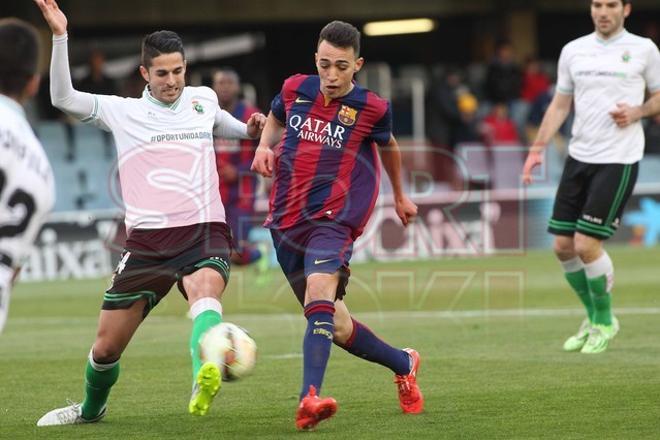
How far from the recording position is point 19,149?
17.6 feet

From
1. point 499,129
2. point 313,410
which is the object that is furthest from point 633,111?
point 499,129

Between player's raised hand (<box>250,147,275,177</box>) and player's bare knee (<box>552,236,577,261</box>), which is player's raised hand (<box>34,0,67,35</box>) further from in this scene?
player's bare knee (<box>552,236,577,261</box>)

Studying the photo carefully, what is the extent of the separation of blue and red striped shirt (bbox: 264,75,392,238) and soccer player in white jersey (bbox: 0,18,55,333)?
92.6 inches

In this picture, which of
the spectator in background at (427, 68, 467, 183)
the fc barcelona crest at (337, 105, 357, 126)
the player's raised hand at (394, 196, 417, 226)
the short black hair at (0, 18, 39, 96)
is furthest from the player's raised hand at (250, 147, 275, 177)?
the spectator in background at (427, 68, 467, 183)

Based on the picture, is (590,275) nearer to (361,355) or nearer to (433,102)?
(361,355)

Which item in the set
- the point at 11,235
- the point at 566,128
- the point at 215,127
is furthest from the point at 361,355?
the point at 566,128

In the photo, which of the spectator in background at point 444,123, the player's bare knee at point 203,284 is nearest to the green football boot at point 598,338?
the player's bare knee at point 203,284

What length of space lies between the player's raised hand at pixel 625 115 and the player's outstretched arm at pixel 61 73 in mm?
4328

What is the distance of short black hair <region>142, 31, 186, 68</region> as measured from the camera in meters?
7.32

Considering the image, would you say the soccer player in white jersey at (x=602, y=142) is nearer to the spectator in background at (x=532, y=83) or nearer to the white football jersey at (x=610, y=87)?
the white football jersey at (x=610, y=87)

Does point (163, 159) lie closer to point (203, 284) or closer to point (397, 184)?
point (203, 284)

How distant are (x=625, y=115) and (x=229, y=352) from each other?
459 cm

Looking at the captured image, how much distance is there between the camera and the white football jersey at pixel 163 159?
734 centimetres

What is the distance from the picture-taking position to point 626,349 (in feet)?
33.0
